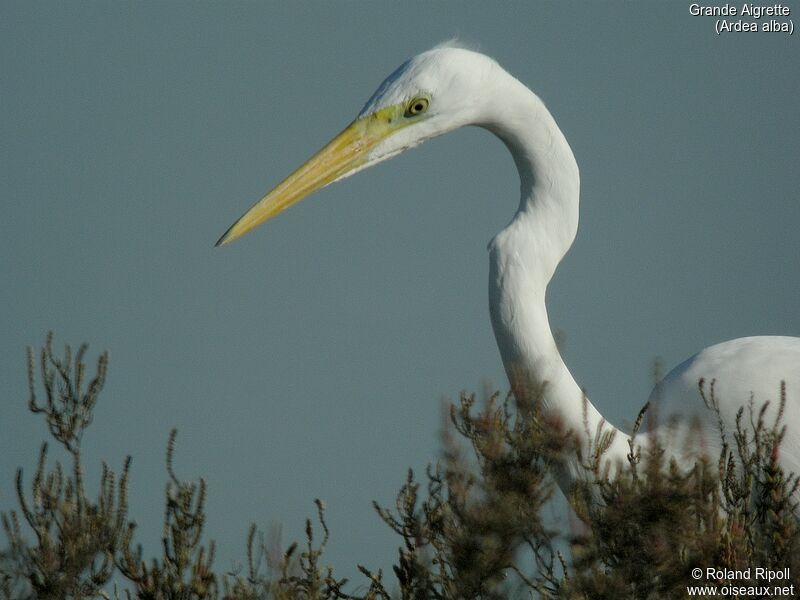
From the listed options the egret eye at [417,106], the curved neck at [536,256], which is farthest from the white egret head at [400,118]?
the curved neck at [536,256]

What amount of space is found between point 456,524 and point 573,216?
4.30 ft

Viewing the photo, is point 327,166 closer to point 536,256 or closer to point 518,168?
point 518,168

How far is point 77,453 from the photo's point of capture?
327 centimetres

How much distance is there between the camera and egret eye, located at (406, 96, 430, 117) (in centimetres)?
379

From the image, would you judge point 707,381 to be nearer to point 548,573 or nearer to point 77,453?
point 548,573

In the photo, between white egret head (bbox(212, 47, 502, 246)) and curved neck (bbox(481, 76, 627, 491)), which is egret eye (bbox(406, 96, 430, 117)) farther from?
curved neck (bbox(481, 76, 627, 491))

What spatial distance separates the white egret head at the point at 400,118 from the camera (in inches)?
Answer: 149

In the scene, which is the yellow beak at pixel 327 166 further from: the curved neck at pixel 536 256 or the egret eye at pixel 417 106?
the curved neck at pixel 536 256

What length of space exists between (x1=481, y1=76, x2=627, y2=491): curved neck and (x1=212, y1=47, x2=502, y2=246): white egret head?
145 mm

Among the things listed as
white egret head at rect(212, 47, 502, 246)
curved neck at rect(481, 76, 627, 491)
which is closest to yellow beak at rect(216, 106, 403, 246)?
white egret head at rect(212, 47, 502, 246)

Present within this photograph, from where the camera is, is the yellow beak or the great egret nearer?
the great egret

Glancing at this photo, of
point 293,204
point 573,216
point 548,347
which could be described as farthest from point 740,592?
point 293,204

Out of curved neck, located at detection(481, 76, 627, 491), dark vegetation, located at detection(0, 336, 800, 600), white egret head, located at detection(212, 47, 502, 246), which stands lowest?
dark vegetation, located at detection(0, 336, 800, 600)

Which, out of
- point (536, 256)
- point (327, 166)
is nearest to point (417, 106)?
point (327, 166)
